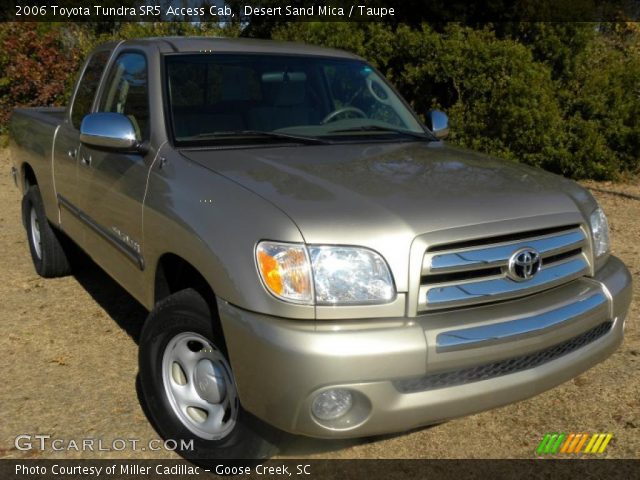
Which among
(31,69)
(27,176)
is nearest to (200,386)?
(27,176)

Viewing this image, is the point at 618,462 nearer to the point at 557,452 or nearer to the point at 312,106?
the point at 557,452

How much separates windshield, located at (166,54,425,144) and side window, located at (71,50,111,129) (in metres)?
1.01

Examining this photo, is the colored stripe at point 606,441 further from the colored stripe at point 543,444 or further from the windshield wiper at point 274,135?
the windshield wiper at point 274,135

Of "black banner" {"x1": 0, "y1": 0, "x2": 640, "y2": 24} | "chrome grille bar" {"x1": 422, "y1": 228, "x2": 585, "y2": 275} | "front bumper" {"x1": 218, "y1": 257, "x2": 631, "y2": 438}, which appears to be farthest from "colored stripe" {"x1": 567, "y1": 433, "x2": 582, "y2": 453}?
"black banner" {"x1": 0, "y1": 0, "x2": 640, "y2": 24}

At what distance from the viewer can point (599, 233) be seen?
3037 mm

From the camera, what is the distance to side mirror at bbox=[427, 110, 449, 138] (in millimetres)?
4215

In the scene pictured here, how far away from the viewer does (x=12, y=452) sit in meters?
3.10

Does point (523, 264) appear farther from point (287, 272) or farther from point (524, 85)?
point (524, 85)

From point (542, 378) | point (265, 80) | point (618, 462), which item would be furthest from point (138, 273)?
point (618, 462)

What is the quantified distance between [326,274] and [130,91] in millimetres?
2140

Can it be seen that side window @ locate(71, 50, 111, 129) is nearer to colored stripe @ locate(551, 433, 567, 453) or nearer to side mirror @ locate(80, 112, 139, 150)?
side mirror @ locate(80, 112, 139, 150)

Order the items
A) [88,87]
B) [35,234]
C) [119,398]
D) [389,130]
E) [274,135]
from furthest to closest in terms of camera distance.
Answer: [35,234] < [88,87] < [389,130] < [119,398] < [274,135]

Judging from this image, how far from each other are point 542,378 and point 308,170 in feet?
4.26

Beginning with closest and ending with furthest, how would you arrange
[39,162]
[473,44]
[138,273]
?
[138,273] < [39,162] < [473,44]
